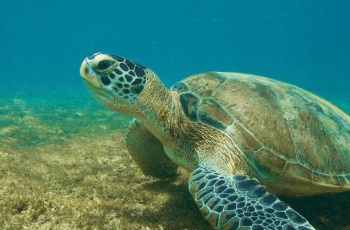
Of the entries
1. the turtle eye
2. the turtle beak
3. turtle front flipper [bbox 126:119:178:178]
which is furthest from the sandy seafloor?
the turtle eye

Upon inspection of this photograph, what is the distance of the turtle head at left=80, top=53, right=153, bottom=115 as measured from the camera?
306 cm

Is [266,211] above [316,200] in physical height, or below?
above

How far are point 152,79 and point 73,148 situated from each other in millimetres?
3198

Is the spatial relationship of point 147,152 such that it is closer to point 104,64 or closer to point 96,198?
point 96,198

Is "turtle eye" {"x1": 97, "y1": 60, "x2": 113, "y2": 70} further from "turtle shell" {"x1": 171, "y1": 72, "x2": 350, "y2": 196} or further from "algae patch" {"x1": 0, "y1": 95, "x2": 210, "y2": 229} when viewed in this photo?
"algae patch" {"x1": 0, "y1": 95, "x2": 210, "y2": 229}

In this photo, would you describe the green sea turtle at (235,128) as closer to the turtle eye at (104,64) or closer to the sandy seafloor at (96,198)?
the turtle eye at (104,64)

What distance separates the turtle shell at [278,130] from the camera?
10.2ft

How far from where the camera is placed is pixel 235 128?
10.6 ft

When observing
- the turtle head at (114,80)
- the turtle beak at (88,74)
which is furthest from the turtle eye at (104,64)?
the turtle beak at (88,74)

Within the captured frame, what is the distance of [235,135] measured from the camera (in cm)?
320

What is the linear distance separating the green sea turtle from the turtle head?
0.01m

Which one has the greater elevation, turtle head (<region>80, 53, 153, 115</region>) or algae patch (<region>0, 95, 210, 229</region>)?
turtle head (<region>80, 53, 153, 115</region>)

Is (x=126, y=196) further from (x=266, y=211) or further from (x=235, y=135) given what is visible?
(x=266, y=211)

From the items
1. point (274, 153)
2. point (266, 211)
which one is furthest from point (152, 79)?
point (266, 211)
